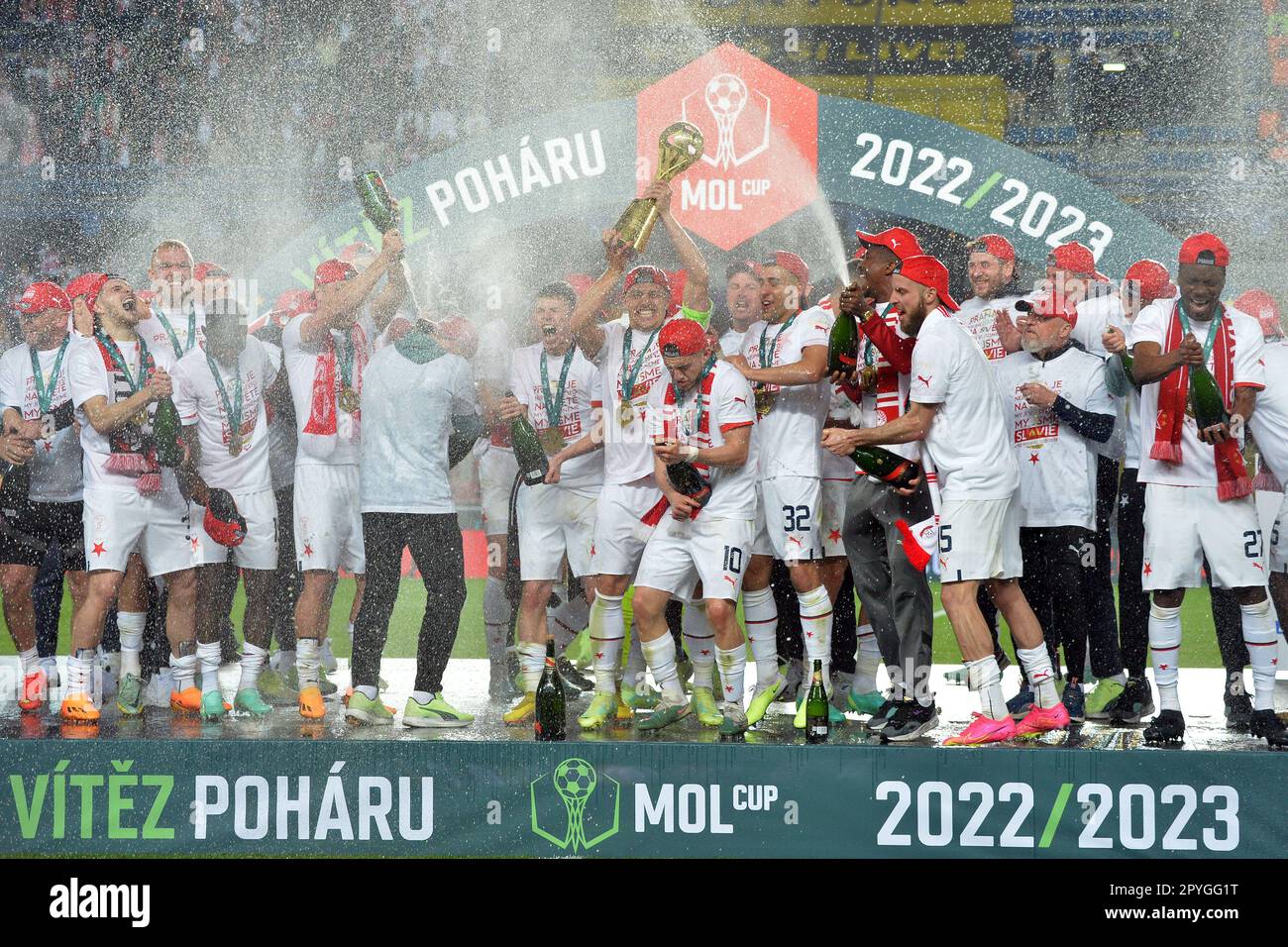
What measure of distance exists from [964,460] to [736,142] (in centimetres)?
184

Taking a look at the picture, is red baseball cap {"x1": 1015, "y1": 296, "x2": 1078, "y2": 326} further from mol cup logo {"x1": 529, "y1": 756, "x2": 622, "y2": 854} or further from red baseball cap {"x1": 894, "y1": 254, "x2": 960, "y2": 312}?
mol cup logo {"x1": 529, "y1": 756, "x2": 622, "y2": 854}

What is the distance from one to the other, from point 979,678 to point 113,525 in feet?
10.3

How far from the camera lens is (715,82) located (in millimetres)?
6285

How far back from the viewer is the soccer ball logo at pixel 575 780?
16.8ft

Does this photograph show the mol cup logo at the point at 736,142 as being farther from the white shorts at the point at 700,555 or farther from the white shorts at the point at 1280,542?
the white shorts at the point at 1280,542

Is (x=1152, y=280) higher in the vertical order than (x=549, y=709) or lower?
higher

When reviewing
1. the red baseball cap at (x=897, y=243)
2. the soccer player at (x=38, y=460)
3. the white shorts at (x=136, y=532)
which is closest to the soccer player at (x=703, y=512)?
the red baseball cap at (x=897, y=243)

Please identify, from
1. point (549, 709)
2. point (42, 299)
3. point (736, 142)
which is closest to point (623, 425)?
point (549, 709)

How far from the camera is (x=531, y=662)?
5.93 meters

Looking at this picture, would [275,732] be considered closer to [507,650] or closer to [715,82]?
[507,650]

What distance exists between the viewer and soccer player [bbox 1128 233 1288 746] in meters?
5.31

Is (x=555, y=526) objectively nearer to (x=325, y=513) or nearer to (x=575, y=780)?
(x=325, y=513)
